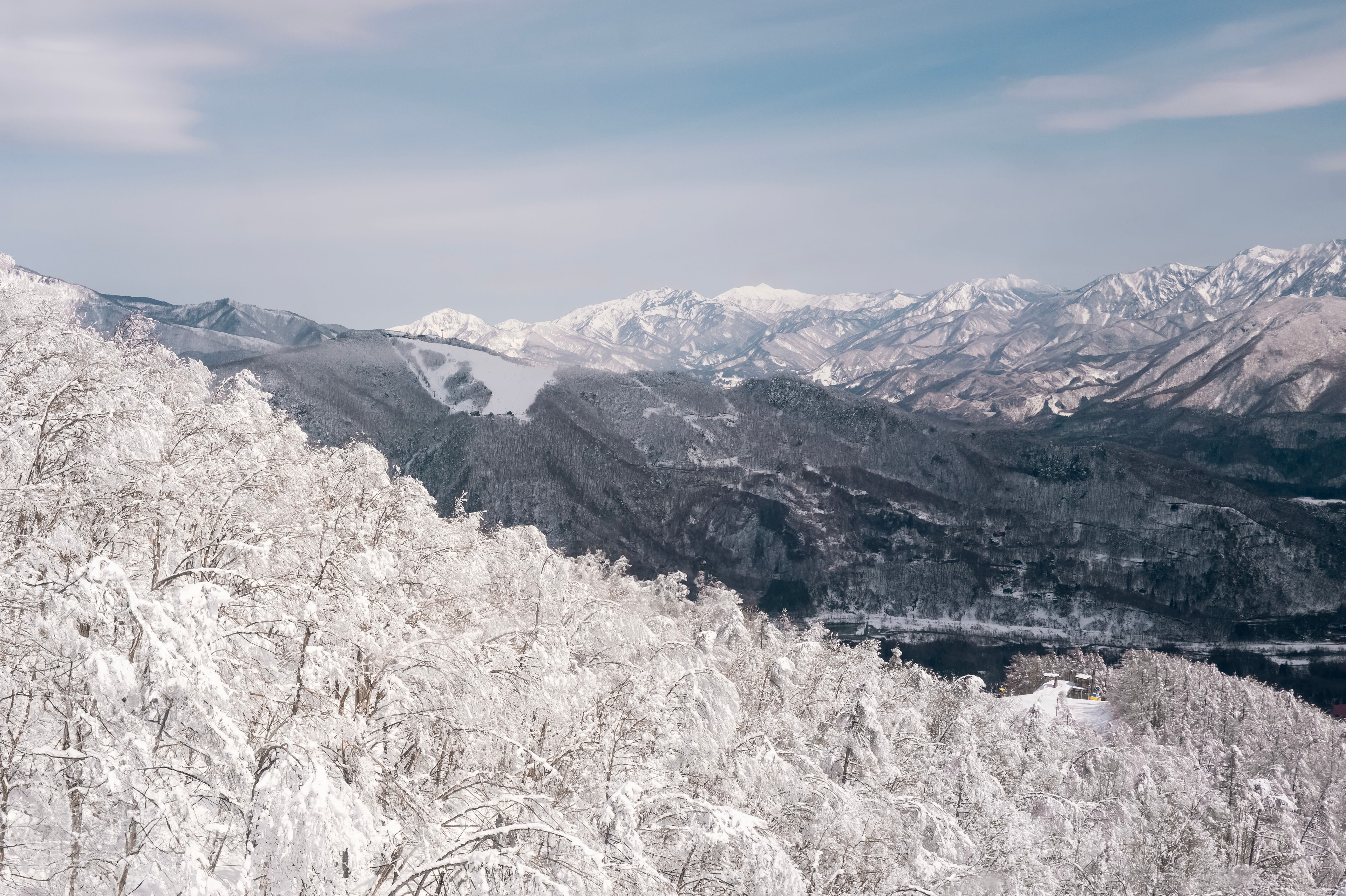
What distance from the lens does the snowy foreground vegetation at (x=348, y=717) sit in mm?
7930

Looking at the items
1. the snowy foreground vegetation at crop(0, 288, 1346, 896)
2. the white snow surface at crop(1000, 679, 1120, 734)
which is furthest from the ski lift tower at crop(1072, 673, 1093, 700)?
the snowy foreground vegetation at crop(0, 288, 1346, 896)

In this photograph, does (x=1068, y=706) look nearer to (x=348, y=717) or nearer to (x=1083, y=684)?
(x=1083, y=684)

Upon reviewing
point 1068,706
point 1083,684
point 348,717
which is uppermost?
point 348,717

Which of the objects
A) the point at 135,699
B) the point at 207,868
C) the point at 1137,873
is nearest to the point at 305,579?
the point at 135,699

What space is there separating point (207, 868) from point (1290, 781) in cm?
6012

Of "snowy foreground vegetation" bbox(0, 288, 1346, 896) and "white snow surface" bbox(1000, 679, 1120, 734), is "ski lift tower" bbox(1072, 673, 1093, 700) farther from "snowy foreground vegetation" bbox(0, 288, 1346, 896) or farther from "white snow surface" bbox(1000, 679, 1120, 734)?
"snowy foreground vegetation" bbox(0, 288, 1346, 896)

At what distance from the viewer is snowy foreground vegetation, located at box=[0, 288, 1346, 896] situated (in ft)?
26.0

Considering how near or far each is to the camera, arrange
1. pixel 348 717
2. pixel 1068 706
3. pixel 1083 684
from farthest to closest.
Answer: pixel 1083 684 → pixel 1068 706 → pixel 348 717

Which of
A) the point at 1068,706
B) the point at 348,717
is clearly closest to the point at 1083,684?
the point at 1068,706

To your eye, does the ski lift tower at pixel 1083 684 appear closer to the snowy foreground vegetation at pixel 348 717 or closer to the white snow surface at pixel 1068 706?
the white snow surface at pixel 1068 706

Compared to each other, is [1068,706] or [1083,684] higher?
[1068,706]

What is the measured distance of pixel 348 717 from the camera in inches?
379

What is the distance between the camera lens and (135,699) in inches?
316

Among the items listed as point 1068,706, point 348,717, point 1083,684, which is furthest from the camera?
point 1083,684
